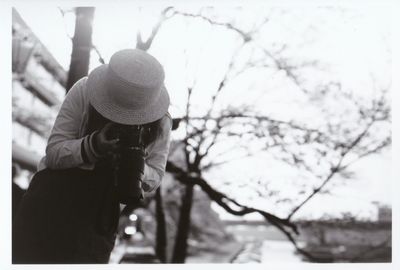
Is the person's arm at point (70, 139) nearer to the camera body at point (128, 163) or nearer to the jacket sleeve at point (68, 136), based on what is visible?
the jacket sleeve at point (68, 136)

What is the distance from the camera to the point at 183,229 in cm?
237

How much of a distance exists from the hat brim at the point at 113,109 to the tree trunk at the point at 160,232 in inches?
28.0

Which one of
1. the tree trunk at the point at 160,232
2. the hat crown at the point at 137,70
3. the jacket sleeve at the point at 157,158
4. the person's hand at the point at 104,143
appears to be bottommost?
the tree trunk at the point at 160,232

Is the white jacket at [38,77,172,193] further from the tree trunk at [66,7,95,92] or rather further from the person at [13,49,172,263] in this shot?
the tree trunk at [66,7,95,92]

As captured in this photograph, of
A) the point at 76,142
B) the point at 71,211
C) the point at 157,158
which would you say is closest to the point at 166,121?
the point at 157,158

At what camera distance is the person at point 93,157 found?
5.59ft

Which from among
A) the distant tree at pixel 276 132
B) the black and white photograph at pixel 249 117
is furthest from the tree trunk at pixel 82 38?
the distant tree at pixel 276 132

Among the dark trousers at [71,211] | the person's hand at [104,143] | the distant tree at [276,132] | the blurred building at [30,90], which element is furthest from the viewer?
the distant tree at [276,132]

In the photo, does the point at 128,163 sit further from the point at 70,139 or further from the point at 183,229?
the point at 183,229

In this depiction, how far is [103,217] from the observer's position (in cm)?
182

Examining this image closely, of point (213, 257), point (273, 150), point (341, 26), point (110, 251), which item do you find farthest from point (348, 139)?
point (110, 251)

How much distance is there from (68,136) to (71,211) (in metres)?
0.31

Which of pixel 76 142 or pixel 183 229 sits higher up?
pixel 76 142
